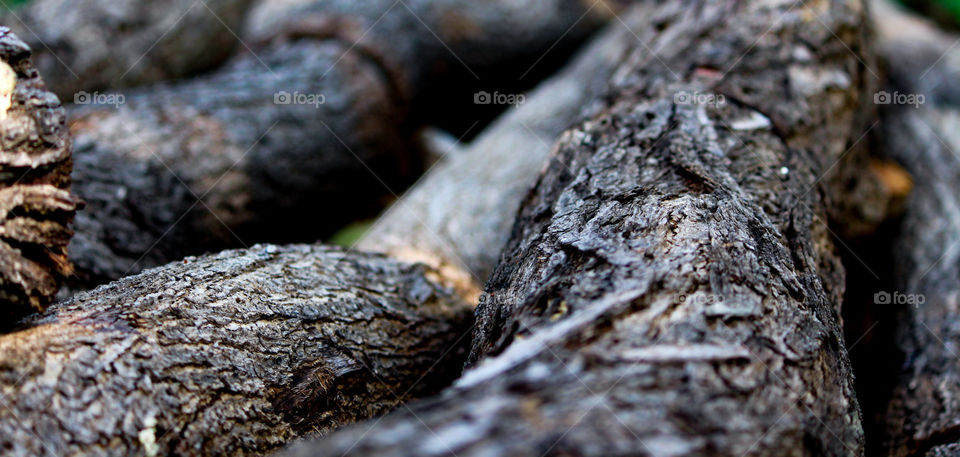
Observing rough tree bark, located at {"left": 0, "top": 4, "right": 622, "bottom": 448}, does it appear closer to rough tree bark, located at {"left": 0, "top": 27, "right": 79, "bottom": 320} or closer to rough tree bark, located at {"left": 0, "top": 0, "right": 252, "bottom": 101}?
rough tree bark, located at {"left": 0, "top": 27, "right": 79, "bottom": 320}

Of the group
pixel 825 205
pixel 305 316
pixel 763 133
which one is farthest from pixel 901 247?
pixel 305 316

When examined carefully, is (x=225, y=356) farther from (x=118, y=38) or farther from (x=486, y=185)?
(x=118, y=38)

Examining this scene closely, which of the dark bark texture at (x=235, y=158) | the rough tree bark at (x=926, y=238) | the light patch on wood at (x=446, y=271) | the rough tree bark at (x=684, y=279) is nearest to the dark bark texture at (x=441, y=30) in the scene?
the dark bark texture at (x=235, y=158)

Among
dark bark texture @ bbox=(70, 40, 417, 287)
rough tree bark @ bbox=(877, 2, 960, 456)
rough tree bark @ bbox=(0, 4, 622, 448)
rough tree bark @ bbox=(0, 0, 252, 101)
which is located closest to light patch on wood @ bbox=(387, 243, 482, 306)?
rough tree bark @ bbox=(0, 4, 622, 448)

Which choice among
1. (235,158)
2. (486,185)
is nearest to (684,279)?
(486,185)

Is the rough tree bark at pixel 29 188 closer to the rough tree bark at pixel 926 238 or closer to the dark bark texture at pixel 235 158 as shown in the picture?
the dark bark texture at pixel 235 158
